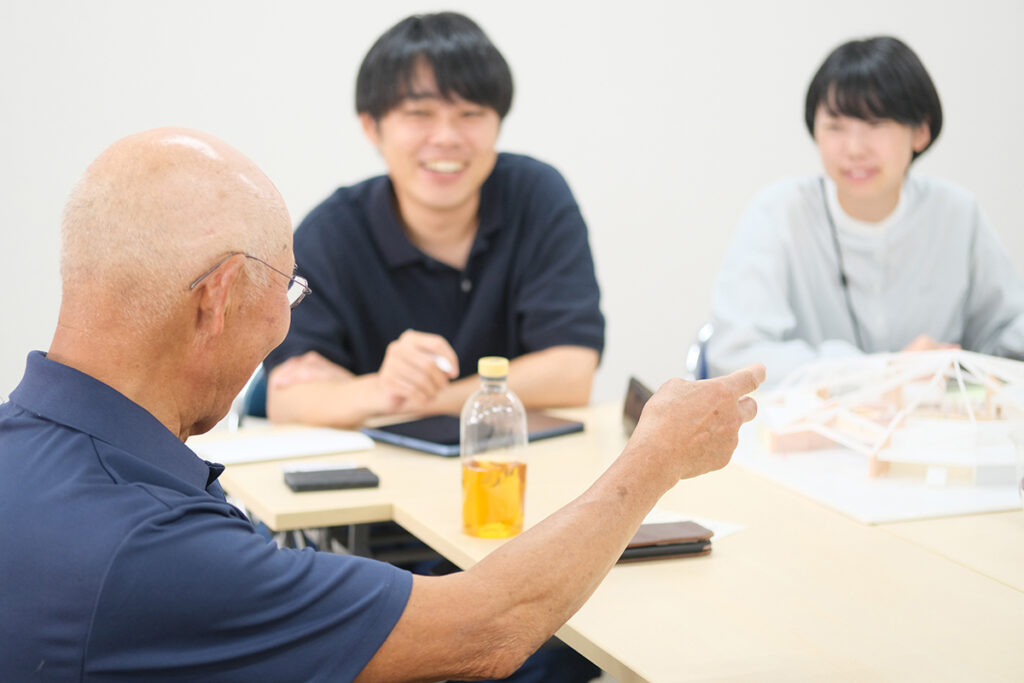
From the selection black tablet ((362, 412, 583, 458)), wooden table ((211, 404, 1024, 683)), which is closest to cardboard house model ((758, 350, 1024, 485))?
wooden table ((211, 404, 1024, 683))

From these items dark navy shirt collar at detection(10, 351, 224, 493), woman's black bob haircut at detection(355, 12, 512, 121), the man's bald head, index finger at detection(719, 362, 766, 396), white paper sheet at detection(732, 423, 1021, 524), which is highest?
woman's black bob haircut at detection(355, 12, 512, 121)

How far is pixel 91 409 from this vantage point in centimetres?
88

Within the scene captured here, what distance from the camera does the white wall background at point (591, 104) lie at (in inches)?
122

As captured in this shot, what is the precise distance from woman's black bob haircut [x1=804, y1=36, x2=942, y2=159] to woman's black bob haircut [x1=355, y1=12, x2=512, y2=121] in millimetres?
864

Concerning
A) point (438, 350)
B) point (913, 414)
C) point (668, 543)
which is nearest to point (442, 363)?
point (438, 350)

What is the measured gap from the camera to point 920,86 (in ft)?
8.24

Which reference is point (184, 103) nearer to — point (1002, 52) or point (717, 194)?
point (717, 194)

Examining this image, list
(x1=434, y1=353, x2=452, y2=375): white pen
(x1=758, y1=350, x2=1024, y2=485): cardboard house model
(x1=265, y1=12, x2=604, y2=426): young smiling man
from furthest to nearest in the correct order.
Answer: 1. (x1=265, y1=12, x2=604, y2=426): young smiling man
2. (x1=434, y1=353, x2=452, y2=375): white pen
3. (x1=758, y1=350, x2=1024, y2=485): cardboard house model

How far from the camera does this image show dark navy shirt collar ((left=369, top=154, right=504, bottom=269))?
2307 mm

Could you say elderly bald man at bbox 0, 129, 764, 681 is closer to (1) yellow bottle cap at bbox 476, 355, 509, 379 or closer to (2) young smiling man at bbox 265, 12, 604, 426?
(1) yellow bottle cap at bbox 476, 355, 509, 379

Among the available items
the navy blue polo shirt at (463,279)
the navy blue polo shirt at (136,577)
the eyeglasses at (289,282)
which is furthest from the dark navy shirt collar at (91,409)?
the navy blue polo shirt at (463,279)

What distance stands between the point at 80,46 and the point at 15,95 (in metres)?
0.24

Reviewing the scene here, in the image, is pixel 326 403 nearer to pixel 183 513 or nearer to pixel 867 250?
pixel 183 513

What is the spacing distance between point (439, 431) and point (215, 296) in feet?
3.22
